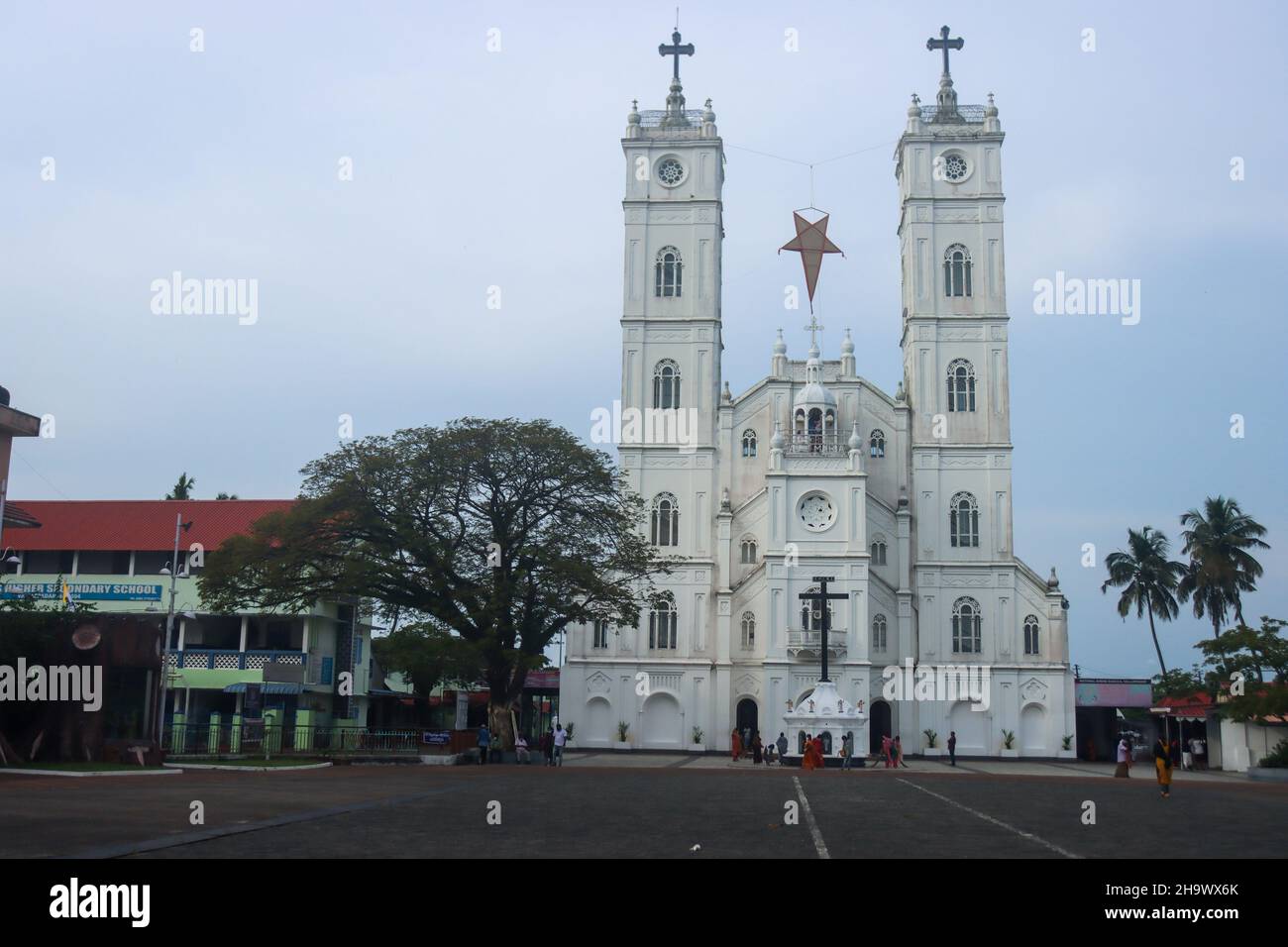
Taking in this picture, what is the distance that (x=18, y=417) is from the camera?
108 ft

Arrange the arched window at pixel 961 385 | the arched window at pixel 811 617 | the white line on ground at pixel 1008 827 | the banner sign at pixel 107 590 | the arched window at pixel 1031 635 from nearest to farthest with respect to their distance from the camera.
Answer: the white line on ground at pixel 1008 827, the banner sign at pixel 107 590, the arched window at pixel 811 617, the arched window at pixel 1031 635, the arched window at pixel 961 385

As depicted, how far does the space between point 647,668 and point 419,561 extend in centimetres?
2400

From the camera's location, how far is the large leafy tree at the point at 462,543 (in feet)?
128

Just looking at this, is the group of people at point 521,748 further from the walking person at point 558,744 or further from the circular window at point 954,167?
the circular window at point 954,167

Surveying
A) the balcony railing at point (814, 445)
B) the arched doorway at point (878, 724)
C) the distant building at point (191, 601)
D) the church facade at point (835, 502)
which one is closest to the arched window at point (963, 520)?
the church facade at point (835, 502)

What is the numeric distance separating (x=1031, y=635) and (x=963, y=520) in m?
6.39

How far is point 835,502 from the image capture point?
60.8 m

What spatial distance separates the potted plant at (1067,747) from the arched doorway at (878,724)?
8218 millimetres

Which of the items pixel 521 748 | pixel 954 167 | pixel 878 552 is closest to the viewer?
pixel 521 748

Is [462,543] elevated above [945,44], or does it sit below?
below

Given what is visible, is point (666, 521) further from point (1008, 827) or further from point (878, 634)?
point (1008, 827)

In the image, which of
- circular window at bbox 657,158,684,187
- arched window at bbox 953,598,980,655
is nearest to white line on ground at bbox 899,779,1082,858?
arched window at bbox 953,598,980,655

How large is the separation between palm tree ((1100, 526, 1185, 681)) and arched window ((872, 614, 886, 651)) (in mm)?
18345

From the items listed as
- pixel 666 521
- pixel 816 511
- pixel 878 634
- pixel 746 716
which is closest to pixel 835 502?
pixel 816 511
